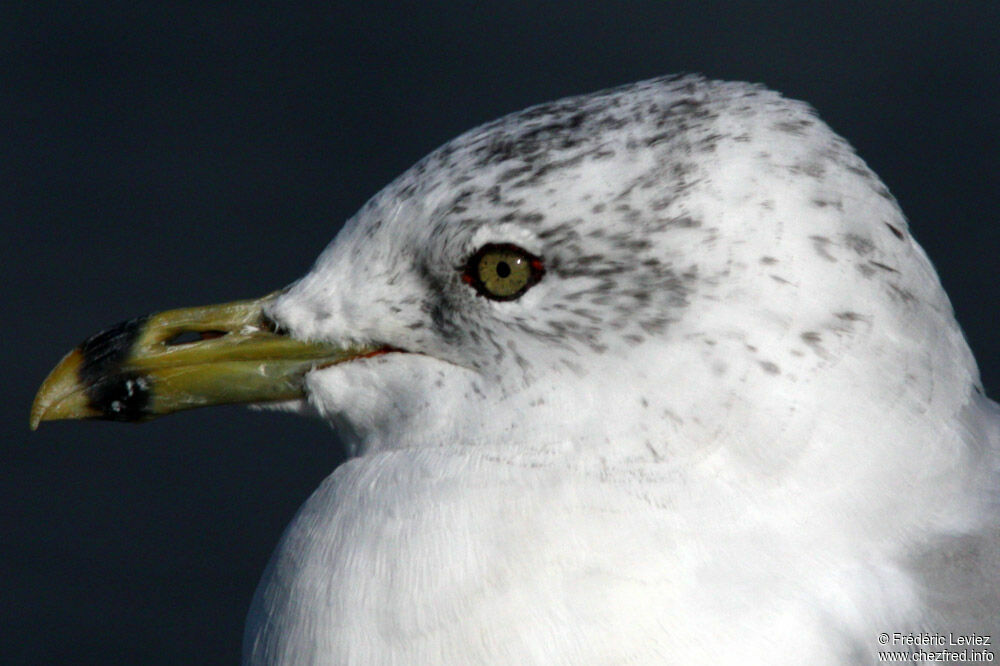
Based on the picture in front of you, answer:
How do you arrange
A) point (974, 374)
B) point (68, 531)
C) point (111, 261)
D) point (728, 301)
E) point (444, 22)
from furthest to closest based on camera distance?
point (444, 22) < point (111, 261) < point (68, 531) < point (974, 374) < point (728, 301)

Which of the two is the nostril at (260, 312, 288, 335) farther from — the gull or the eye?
the eye

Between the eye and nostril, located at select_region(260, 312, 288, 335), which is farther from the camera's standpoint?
nostril, located at select_region(260, 312, 288, 335)

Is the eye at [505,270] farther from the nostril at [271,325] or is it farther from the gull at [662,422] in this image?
the nostril at [271,325]

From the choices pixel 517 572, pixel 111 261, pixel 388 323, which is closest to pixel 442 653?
pixel 517 572

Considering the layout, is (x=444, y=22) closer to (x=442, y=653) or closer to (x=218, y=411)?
(x=218, y=411)

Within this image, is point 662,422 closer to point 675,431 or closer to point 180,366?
point 675,431

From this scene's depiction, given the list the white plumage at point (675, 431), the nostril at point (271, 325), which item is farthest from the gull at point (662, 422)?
the nostril at point (271, 325)

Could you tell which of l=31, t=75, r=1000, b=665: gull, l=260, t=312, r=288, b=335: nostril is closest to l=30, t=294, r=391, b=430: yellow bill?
l=260, t=312, r=288, b=335: nostril
